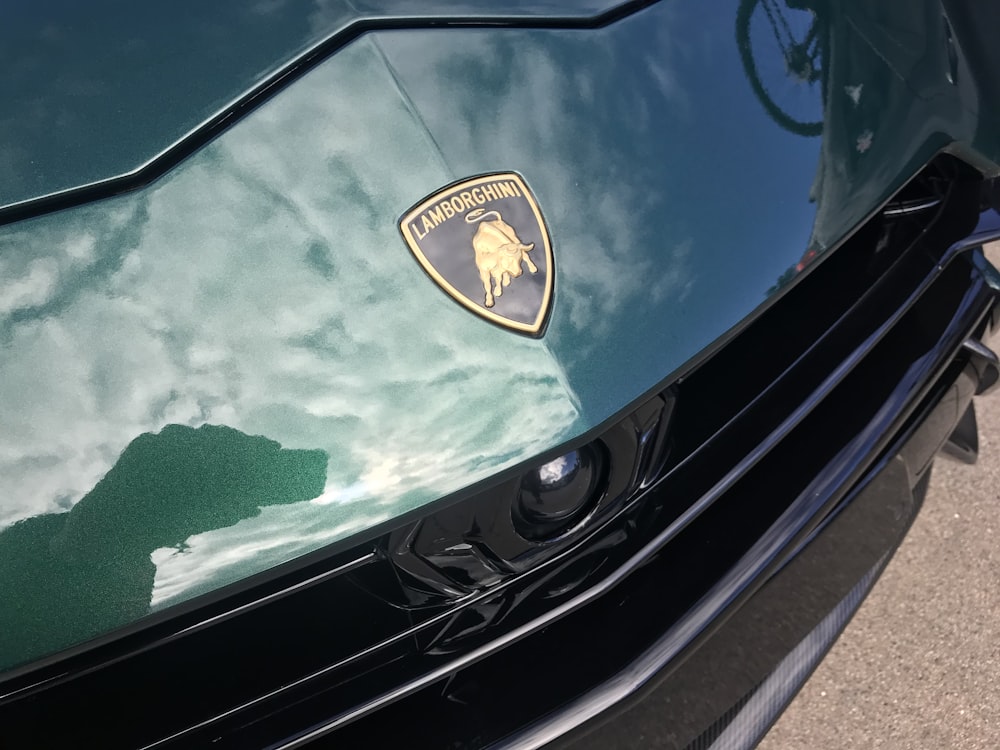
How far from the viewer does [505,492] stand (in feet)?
3.30

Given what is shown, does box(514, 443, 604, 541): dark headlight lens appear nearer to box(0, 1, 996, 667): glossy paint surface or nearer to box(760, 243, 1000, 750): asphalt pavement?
box(0, 1, 996, 667): glossy paint surface

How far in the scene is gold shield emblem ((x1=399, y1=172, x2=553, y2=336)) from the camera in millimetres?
976

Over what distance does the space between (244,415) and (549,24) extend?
1.95 ft

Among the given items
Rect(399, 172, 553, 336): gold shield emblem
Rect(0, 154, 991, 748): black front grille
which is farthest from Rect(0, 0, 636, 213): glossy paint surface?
Rect(0, 154, 991, 748): black front grille

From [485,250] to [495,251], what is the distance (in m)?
0.01

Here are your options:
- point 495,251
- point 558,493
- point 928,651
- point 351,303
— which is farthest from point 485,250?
point 928,651

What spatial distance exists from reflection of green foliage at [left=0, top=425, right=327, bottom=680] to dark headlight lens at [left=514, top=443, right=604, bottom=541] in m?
0.24

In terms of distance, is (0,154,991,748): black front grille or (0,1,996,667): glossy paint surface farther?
(0,154,991,748): black front grille

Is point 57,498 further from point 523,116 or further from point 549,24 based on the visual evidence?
point 549,24

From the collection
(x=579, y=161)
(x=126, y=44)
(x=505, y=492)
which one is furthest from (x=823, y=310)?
(x=126, y=44)

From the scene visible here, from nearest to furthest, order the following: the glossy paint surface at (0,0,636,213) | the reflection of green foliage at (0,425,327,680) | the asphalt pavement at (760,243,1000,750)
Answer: the reflection of green foliage at (0,425,327,680) → the glossy paint surface at (0,0,636,213) → the asphalt pavement at (760,243,1000,750)

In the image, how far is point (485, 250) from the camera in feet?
3.25

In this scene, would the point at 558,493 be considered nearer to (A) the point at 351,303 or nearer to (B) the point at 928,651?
(A) the point at 351,303

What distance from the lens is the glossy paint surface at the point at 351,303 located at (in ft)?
2.82
